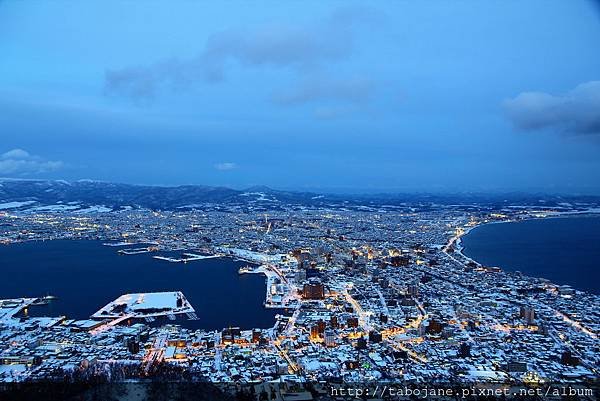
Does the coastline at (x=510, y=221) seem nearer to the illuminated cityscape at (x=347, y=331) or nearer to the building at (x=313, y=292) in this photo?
the illuminated cityscape at (x=347, y=331)

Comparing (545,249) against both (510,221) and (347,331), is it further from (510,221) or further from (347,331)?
(347,331)

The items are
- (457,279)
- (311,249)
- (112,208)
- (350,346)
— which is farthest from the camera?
(112,208)

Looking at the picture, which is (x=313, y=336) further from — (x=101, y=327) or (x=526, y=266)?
(x=526, y=266)

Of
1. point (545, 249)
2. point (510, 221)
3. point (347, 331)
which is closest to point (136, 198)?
point (510, 221)

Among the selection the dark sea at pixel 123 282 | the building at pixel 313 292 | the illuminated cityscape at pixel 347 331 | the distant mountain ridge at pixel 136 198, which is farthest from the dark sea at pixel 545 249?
the distant mountain ridge at pixel 136 198

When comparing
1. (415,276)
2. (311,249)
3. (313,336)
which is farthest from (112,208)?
(313,336)
